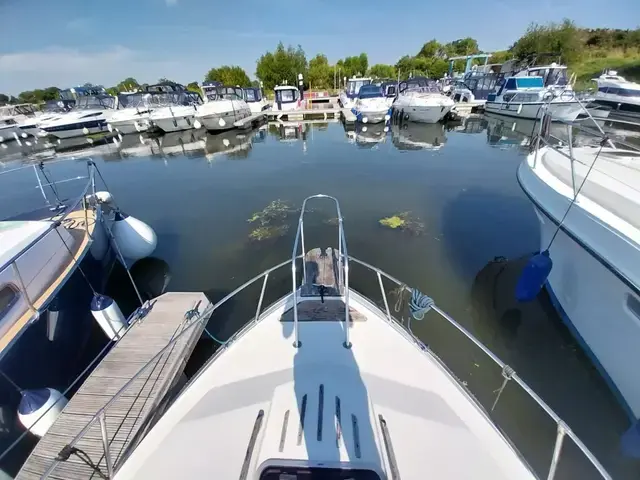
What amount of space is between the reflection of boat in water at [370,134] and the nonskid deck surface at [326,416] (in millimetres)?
14797

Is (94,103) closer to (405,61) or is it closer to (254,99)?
(254,99)

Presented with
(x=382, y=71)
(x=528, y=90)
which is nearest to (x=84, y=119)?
(x=528, y=90)

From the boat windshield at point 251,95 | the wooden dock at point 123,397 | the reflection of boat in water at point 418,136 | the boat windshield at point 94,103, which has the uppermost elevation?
the boat windshield at point 94,103

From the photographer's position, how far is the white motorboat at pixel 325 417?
1912 millimetres

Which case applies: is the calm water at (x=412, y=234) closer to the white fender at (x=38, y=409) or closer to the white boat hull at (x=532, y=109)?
the white fender at (x=38, y=409)

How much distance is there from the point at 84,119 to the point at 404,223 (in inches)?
936

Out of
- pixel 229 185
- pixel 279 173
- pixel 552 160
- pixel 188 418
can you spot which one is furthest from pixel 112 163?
pixel 552 160

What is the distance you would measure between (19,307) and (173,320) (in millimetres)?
1734

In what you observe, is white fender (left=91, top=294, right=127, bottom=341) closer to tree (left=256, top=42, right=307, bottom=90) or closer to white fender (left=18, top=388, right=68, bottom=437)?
white fender (left=18, top=388, right=68, bottom=437)

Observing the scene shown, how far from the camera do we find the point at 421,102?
18.7 meters

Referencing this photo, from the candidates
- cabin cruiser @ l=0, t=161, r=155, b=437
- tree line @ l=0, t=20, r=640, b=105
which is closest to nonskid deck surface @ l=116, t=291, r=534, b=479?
cabin cruiser @ l=0, t=161, r=155, b=437

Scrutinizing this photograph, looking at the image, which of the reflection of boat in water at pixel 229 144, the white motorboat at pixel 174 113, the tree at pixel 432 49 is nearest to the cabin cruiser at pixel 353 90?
the reflection of boat in water at pixel 229 144

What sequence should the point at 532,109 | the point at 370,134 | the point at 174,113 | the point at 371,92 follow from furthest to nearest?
the point at 371,92 → the point at 174,113 → the point at 532,109 → the point at 370,134

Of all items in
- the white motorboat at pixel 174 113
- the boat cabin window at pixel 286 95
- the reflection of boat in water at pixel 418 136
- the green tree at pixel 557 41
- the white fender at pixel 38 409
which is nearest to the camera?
the white fender at pixel 38 409
